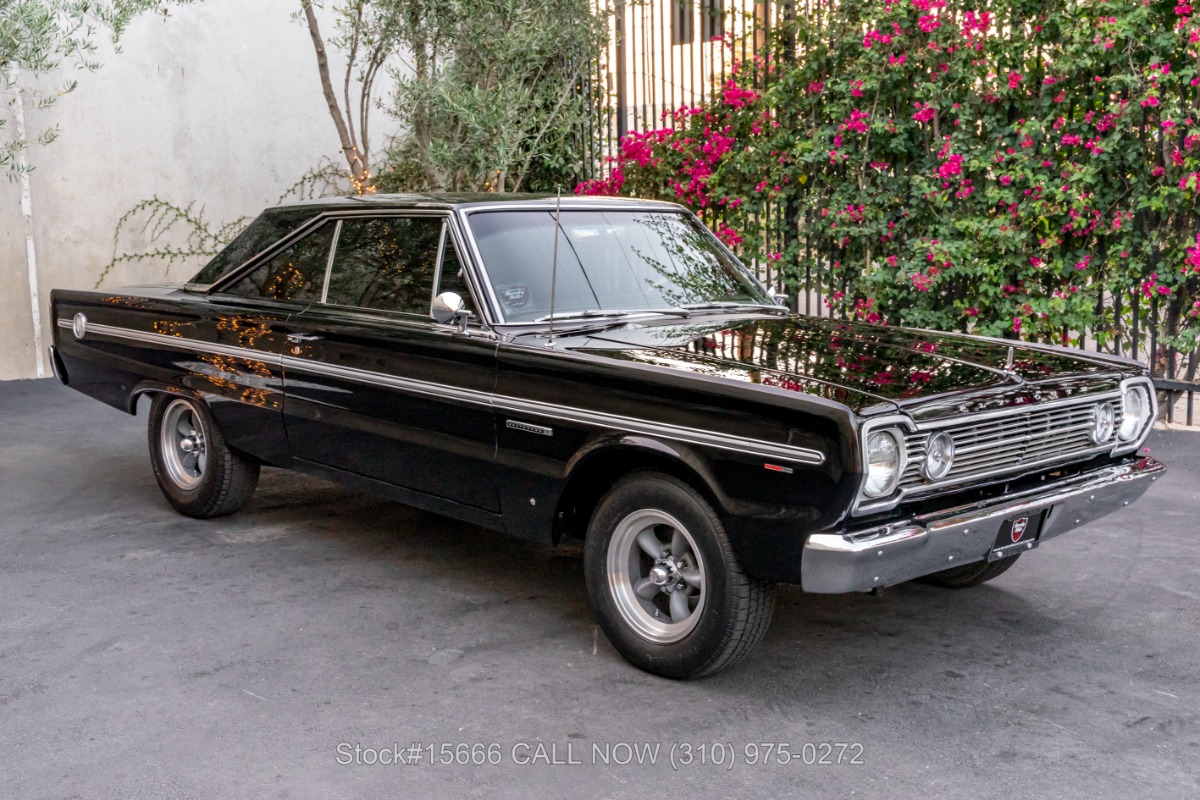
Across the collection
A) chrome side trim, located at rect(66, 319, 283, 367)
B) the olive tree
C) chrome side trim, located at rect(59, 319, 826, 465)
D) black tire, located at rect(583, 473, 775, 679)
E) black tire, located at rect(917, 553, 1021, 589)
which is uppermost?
the olive tree

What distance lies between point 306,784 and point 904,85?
271 inches

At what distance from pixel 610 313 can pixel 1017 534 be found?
1.74 m

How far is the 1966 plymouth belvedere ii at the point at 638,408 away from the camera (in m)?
3.60

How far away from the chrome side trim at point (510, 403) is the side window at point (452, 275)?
38cm

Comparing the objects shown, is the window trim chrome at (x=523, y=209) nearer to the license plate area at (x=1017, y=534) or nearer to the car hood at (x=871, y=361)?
the car hood at (x=871, y=361)

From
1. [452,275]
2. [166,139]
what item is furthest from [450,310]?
[166,139]

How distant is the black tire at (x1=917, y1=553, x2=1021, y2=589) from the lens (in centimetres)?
489

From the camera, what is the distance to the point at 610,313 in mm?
4727

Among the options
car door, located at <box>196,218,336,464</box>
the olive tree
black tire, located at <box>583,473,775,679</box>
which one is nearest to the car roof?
car door, located at <box>196,218,336,464</box>

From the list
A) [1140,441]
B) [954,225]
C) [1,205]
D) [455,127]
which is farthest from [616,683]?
[1,205]

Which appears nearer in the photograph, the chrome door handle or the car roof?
the car roof

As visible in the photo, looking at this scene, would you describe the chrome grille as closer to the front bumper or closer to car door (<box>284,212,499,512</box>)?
the front bumper

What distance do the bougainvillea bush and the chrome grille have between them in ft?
13.0

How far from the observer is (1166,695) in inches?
153
